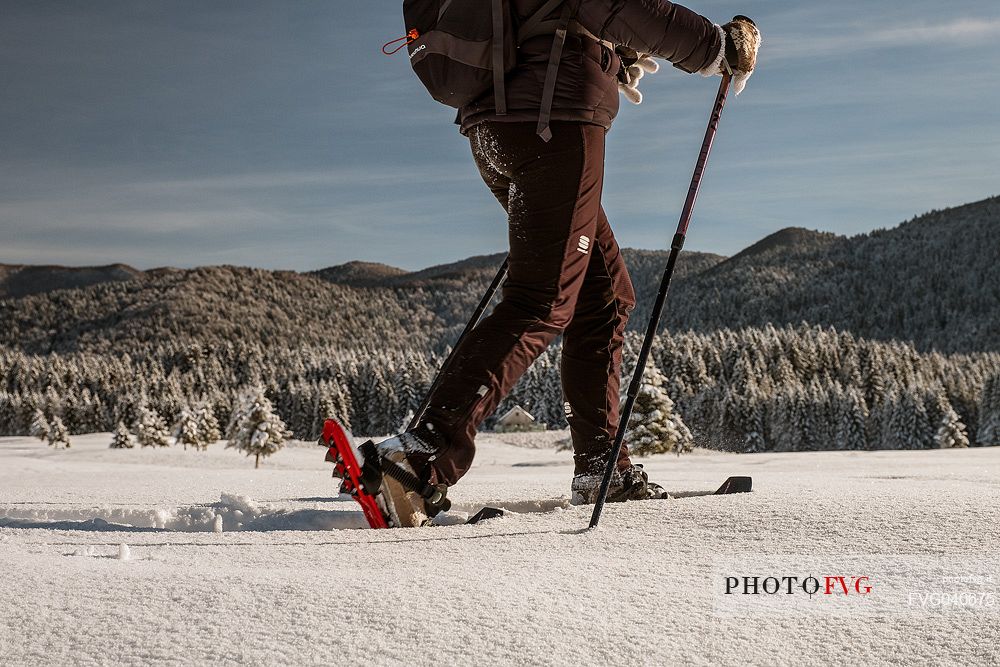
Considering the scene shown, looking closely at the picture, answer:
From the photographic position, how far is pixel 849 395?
72.0 m

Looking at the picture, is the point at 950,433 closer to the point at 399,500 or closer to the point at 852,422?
the point at 852,422

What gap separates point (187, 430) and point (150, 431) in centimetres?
341

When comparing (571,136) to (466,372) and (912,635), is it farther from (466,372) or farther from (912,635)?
(912,635)

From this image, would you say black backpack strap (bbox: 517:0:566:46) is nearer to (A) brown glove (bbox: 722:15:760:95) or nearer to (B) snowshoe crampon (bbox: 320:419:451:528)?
(A) brown glove (bbox: 722:15:760:95)

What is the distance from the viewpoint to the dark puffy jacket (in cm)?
228

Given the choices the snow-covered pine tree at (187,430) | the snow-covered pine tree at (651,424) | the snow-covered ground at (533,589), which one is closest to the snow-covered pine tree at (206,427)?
the snow-covered pine tree at (187,430)

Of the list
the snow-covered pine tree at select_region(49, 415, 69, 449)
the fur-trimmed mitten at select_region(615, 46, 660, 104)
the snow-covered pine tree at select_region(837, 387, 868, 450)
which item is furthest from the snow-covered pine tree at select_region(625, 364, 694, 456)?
the snow-covered pine tree at select_region(837, 387, 868, 450)

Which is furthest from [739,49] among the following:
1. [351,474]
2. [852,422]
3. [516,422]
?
[852,422]

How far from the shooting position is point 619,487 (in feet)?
8.50

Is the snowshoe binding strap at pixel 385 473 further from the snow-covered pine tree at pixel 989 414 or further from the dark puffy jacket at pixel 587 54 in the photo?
the snow-covered pine tree at pixel 989 414

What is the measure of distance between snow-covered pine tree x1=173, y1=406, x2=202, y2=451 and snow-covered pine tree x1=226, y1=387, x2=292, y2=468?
14.2 meters

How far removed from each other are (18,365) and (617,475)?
395 ft

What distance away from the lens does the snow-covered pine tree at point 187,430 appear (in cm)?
4960

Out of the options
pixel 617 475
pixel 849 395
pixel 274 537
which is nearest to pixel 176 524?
pixel 274 537
